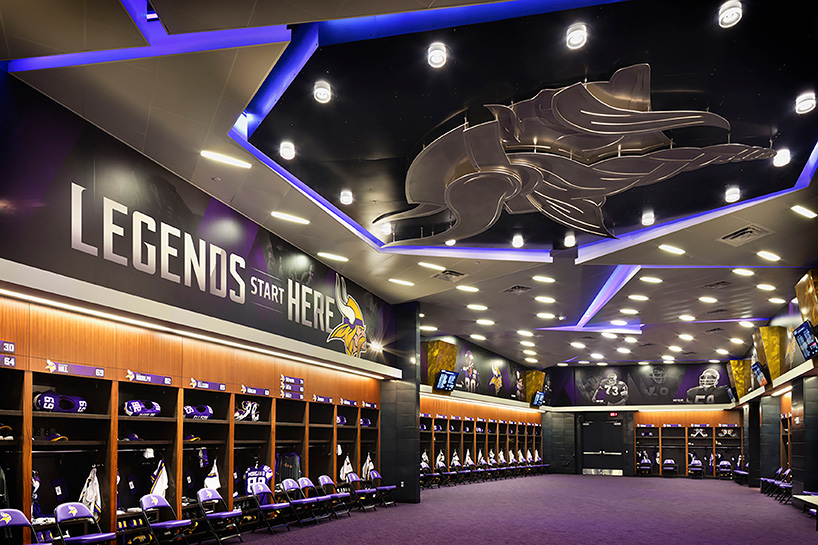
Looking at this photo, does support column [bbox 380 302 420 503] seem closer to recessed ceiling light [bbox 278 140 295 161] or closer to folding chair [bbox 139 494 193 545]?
folding chair [bbox 139 494 193 545]

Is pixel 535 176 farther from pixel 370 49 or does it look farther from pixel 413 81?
pixel 370 49

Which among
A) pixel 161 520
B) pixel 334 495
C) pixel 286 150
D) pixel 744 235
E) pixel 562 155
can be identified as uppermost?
pixel 286 150

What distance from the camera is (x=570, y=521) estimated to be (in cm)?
1120

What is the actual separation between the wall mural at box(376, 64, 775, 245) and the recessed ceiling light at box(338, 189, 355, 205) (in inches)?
30.9

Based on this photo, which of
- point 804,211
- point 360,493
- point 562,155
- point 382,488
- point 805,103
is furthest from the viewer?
point 382,488

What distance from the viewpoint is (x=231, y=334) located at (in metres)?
8.44

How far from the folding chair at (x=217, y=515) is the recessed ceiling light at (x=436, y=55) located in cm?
559

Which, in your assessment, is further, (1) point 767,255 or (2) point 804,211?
(1) point 767,255

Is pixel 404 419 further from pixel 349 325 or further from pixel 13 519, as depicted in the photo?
pixel 13 519

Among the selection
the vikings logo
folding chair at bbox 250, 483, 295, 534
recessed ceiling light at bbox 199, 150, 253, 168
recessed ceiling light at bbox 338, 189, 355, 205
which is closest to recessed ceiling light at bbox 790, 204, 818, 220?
recessed ceiling light at bbox 338, 189, 355, 205

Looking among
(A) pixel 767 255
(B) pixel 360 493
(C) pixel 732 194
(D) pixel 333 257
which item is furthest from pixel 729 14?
(B) pixel 360 493

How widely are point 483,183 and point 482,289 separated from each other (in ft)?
19.5

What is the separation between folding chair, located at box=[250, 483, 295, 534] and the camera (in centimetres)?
912

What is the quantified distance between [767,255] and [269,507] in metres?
8.29
